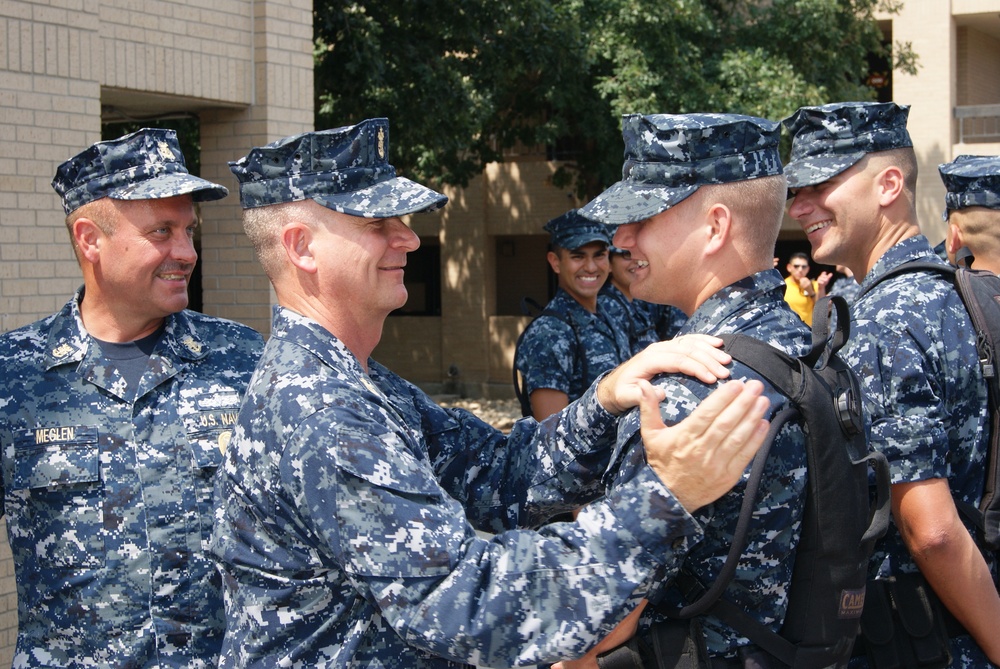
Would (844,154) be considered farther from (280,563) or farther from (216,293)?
(216,293)

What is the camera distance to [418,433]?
2.51 metres

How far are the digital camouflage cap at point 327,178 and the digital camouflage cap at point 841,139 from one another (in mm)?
1328

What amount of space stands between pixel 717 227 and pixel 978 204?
1.89 metres

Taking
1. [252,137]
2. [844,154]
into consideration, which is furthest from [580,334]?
[252,137]

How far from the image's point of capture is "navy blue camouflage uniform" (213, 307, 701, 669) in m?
1.92

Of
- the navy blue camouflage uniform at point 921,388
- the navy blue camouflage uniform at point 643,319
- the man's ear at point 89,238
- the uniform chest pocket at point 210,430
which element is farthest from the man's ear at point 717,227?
the navy blue camouflage uniform at point 643,319

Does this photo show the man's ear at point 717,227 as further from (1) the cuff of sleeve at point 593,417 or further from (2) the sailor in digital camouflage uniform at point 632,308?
(2) the sailor in digital camouflage uniform at point 632,308

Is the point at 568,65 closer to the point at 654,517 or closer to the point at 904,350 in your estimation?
the point at 904,350

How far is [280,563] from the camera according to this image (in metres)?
2.11

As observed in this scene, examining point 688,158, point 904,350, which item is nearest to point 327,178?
point 688,158

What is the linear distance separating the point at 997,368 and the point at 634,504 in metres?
1.56

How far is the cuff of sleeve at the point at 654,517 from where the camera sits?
1907mm

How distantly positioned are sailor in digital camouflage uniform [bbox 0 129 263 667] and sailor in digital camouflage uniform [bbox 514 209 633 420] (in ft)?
7.57

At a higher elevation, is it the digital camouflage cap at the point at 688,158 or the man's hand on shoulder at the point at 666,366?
the digital camouflage cap at the point at 688,158
